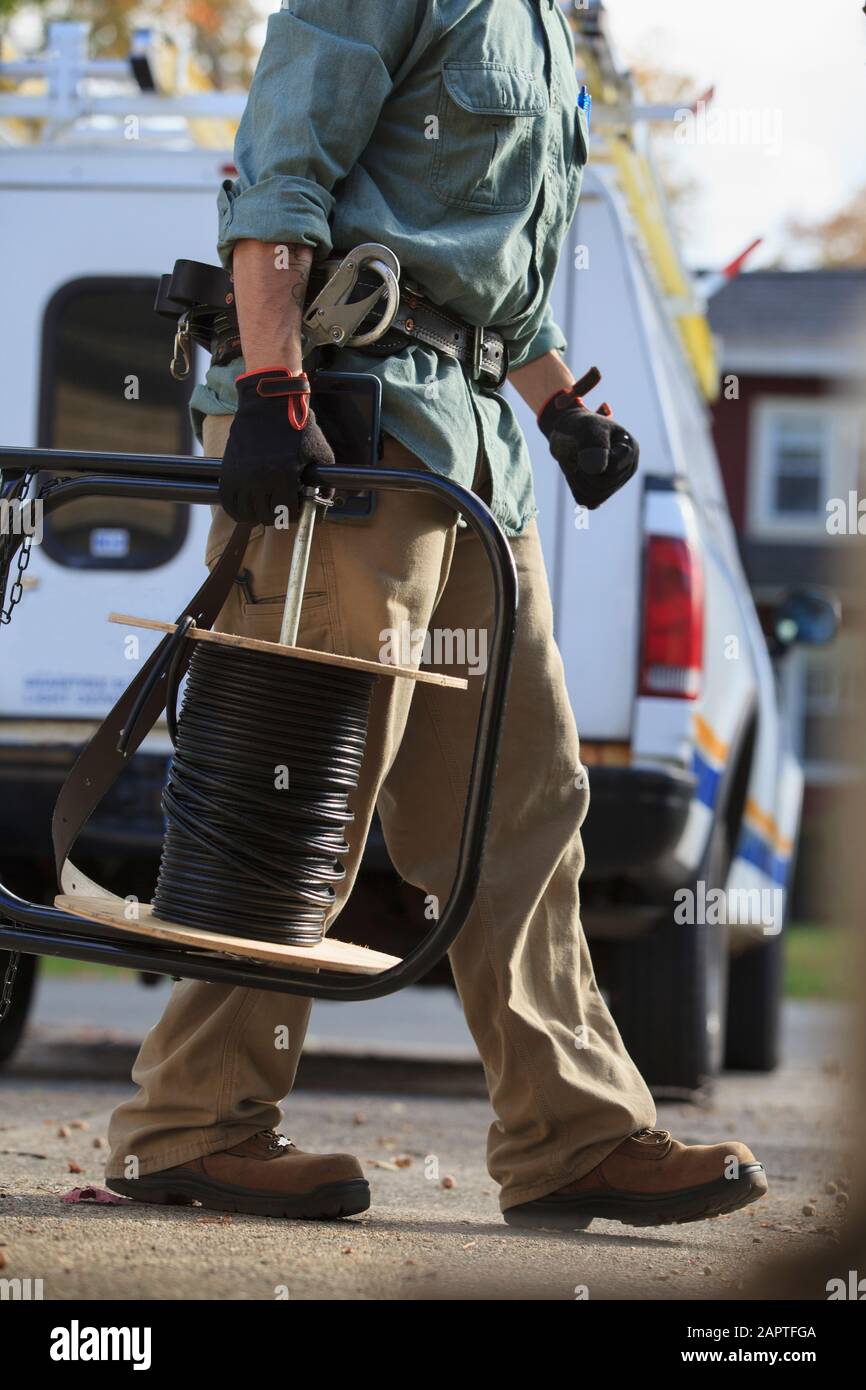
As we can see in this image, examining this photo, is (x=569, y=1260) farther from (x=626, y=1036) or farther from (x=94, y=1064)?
(x=94, y=1064)

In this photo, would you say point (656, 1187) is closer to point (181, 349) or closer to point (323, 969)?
point (323, 969)

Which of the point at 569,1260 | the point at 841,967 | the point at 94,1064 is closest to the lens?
the point at 841,967

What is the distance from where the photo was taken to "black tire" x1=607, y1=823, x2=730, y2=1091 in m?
5.23

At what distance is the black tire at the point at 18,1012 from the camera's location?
18.6ft

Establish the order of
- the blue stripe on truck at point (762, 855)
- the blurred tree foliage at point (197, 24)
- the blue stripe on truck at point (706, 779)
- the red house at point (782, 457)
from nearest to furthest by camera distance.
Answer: the blue stripe on truck at point (706, 779), the blue stripe on truck at point (762, 855), the blurred tree foliage at point (197, 24), the red house at point (782, 457)

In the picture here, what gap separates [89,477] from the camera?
277cm

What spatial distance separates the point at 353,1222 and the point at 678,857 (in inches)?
84.3

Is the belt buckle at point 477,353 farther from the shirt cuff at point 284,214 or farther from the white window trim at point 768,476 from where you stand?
the white window trim at point 768,476

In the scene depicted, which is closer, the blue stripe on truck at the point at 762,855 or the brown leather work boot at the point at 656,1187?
the brown leather work boot at the point at 656,1187

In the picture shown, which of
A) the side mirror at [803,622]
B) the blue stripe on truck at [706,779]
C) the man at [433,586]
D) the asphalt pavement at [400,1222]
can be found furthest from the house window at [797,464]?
the man at [433,586]

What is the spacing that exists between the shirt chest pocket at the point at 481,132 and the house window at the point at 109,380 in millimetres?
2536

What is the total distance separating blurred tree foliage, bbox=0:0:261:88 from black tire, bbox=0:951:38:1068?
17.2 meters

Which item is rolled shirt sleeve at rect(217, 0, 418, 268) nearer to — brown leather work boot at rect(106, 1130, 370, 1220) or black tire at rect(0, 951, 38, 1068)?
brown leather work boot at rect(106, 1130, 370, 1220)
